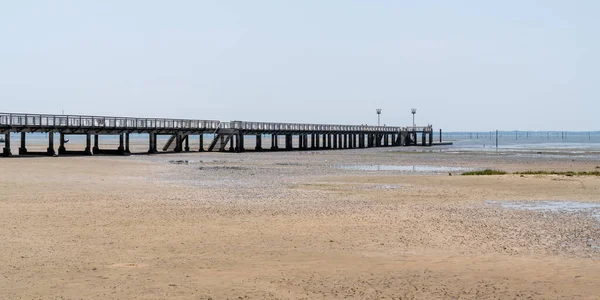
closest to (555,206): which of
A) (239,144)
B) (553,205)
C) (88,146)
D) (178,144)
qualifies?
(553,205)

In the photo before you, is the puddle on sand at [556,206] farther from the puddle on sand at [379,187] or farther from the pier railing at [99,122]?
the pier railing at [99,122]

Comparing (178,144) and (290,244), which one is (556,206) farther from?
(178,144)

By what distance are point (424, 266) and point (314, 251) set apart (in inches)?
83.6

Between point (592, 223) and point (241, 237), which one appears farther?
point (592, 223)

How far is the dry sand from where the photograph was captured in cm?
948

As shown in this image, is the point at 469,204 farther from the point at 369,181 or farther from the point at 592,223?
the point at 369,181

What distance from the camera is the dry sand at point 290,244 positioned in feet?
31.1

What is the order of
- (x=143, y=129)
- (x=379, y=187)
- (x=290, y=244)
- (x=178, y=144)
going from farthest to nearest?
(x=178, y=144), (x=143, y=129), (x=379, y=187), (x=290, y=244)

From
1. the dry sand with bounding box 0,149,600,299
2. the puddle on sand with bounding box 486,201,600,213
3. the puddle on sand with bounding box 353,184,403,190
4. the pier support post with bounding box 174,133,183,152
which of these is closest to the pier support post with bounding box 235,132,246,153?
the pier support post with bounding box 174,133,183,152

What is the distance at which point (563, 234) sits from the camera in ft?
46.8

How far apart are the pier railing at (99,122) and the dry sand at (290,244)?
79.5 feet

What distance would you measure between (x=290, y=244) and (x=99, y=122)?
→ 4349 cm

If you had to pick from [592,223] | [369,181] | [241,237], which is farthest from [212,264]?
[369,181]

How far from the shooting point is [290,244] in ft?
42.6
